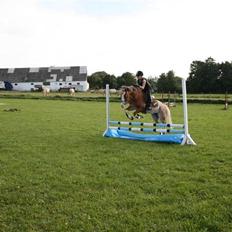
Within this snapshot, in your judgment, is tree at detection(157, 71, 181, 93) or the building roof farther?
the building roof

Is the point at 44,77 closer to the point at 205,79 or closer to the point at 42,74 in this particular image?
the point at 42,74

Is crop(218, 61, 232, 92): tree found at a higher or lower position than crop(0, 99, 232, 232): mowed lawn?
higher

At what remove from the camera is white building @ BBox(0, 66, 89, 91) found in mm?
104312

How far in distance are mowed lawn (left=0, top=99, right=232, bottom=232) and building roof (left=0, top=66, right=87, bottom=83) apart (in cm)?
9526

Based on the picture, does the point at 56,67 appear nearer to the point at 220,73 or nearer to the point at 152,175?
the point at 220,73

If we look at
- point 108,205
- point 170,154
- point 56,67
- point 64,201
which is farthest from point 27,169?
point 56,67

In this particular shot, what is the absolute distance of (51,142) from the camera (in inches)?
486

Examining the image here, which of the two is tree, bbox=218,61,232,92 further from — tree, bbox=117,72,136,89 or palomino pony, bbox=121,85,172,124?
palomino pony, bbox=121,85,172,124

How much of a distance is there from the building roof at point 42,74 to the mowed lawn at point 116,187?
3750 inches

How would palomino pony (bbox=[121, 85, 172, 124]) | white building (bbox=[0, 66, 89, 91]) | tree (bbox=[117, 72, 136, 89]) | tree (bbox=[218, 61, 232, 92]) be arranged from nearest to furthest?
palomino pony (bbox=[121, 85, 172, 124]) → tree (bbox=[117, 72, 136, 89]) → tree (bbox=[218, 61, 232, 92]) → white building (bbox=[0, 66, 89, 91])

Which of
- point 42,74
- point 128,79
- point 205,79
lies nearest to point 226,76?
point 205,79

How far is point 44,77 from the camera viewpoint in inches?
4200

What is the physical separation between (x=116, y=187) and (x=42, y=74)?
104 m

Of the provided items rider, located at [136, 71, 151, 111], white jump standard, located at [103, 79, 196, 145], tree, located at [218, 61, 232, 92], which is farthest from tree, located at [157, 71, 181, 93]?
rider, located at [136, 71, 151, 111]
